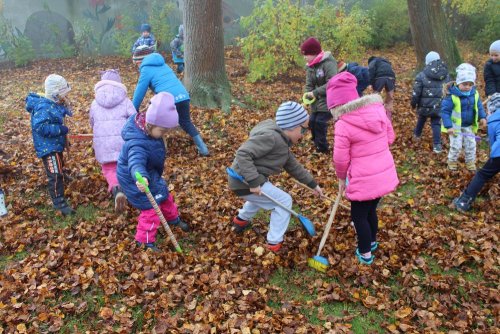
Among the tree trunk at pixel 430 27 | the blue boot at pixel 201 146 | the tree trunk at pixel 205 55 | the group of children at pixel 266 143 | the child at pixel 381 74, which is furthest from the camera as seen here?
the tree trunk at pixel 430 27

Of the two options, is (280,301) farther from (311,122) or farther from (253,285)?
(311,122)

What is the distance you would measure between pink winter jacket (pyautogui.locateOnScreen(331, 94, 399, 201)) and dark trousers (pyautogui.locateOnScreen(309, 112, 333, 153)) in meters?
2.94

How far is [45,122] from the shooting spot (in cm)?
524

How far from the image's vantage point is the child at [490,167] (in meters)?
4.96

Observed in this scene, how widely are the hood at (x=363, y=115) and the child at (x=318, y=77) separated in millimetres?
2727

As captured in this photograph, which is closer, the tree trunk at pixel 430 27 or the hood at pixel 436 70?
the hood at pixel 436 70

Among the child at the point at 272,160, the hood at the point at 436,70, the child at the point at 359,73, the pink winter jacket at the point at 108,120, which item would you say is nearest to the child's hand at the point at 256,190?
the child at the point at 272,160

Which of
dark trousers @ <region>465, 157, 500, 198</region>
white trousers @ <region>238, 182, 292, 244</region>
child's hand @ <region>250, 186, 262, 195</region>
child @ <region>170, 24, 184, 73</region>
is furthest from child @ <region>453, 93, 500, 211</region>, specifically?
child @ <region>170, 24, 184, 73</region>

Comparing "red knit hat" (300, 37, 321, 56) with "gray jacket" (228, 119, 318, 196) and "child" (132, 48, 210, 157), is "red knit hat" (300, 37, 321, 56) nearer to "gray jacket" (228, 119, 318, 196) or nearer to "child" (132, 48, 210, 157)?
"child" (132, 48, 210, 157)

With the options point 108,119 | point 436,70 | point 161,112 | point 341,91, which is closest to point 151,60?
point 108,119

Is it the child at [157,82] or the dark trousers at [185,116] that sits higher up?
the child at [157,82]

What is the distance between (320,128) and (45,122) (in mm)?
4208

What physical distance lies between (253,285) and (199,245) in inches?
39.4

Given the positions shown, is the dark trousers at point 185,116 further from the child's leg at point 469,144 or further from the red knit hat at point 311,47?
the child's leg at point 469,144
